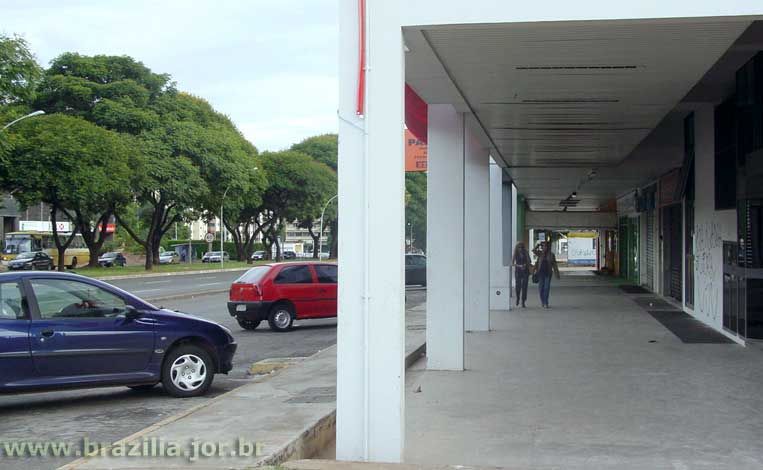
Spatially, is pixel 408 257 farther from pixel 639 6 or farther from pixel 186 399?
pixel 639 6

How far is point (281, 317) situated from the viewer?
18469 mm

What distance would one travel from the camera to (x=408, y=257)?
111 feet

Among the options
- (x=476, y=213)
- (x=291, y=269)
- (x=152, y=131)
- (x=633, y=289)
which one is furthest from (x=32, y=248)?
(x=476, y=213)

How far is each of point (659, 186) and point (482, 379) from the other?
15.1 meters

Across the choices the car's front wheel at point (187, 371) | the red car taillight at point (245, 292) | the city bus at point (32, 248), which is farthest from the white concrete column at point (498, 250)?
the city bus at point (32, 248)

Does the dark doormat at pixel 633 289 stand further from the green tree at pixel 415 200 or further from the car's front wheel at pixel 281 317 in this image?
the green tree at pixel 415 200

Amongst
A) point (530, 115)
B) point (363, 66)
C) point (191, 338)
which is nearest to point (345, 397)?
point (363, 66)

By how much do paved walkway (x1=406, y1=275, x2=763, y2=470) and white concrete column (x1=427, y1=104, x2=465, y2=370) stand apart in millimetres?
452

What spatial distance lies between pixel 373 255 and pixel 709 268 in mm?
11055

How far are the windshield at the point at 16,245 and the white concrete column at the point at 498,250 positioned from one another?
46.5 m

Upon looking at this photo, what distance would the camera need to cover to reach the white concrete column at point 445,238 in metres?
11.2

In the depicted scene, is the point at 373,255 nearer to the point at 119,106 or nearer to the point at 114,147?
the point at 114,147

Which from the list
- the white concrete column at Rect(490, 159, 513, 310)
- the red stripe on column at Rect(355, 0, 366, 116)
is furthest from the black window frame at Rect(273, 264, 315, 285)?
the red stripe on column at Rect(355, 0, 366, 116)

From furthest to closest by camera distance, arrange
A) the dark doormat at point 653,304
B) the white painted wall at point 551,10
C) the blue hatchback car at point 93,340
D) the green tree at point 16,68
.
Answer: the green tree at point 16,68, the dark doormat at point 653,304, the blue hatchback car at point 93,340, the white painted wall at point 551,10
